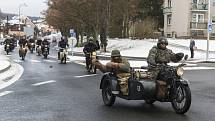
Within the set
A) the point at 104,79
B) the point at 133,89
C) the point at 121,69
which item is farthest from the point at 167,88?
the point at 104,79

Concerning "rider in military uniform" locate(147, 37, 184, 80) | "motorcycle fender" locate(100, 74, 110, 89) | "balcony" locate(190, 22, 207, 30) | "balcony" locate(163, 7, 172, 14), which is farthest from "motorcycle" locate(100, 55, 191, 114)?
"balcony" locate(163, 7, 172, 14)

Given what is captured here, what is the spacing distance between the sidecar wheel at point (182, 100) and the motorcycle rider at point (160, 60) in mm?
331

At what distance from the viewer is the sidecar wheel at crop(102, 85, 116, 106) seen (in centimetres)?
1161

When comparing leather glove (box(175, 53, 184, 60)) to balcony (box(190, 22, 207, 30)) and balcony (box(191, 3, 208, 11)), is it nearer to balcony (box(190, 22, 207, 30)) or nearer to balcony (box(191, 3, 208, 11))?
balcony (box(190, 22, 207, 30))

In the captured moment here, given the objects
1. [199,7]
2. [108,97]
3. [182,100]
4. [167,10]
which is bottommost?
[108,97]

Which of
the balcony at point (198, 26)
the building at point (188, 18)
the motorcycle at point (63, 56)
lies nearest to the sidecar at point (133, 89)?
the motorcycle at point (63, 56)

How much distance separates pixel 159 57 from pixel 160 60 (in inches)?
3.1

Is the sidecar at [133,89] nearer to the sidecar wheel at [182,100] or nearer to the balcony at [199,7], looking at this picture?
the sidecar wheel at [182,100]

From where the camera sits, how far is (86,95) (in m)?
13.8

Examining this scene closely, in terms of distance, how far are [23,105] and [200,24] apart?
62.3 meters

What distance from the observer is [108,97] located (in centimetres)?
1184

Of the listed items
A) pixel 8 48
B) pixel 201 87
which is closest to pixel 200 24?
pixel 8 48

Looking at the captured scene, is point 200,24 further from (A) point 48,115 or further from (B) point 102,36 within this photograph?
(A) point 48,115

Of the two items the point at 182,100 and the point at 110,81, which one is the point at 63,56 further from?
the point at 182,100
